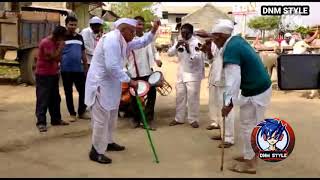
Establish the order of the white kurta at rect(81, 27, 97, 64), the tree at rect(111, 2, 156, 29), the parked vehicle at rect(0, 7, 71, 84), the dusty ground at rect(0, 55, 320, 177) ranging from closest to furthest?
the dusty ground at rect(0, 55, 320, 177) → the white kurta at rect(81, 27, 97, 64) → the parked vehicle at rect(0, 7, 71, 84) → the tree at rect(111, 2, 156, 29)

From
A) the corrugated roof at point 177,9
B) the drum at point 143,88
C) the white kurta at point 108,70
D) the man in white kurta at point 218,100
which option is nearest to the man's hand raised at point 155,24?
the white kurta at point 108,70

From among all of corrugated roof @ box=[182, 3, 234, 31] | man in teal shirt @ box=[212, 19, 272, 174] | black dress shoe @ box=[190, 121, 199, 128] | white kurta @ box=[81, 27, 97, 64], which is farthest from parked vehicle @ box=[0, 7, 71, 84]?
corrugated roof @ box=[182, 3, 234, 31]

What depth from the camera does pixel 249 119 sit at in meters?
5.63

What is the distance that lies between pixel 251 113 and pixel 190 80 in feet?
8.37

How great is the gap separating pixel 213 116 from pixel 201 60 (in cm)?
89

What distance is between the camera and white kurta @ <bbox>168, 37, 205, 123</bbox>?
26.3 feet

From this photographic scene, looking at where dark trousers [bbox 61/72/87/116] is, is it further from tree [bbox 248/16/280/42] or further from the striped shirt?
tree [bbox 248/16/280/42]

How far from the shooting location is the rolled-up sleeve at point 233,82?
17.0 feet

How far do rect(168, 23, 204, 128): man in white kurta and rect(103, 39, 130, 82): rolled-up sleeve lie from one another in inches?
96.4

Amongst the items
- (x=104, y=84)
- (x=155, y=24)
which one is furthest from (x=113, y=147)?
(x=155, y=24)

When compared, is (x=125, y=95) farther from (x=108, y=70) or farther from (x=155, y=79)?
(x=108, y=70)

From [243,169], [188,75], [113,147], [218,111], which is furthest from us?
[188,75]

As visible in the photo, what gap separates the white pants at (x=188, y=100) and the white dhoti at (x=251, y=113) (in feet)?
8.01

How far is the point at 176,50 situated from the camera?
812cm
